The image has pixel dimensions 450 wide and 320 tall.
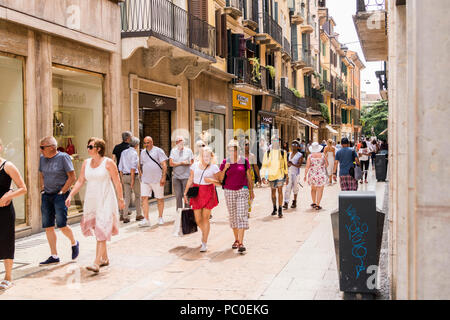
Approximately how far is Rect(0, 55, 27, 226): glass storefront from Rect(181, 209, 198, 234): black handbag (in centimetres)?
339

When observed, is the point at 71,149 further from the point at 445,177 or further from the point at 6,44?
the point at 445,177

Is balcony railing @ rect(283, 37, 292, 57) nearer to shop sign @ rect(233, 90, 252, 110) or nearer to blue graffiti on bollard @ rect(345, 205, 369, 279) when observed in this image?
shop sign @ rect(233, 90, 252, 110)

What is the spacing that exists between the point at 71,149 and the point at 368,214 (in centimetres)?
829

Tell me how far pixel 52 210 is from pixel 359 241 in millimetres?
4367

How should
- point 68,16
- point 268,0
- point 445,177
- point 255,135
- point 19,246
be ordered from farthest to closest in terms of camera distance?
point 268,0 → point 255,135 → point 68,16 → point 19,246 → point 445,177

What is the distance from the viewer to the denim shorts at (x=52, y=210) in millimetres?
7430

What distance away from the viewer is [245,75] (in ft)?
75.7

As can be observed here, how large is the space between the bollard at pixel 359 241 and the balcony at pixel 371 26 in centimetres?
850

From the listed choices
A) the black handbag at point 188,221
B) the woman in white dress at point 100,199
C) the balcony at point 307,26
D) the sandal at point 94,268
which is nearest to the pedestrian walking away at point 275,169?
the black handbag at point 188,221

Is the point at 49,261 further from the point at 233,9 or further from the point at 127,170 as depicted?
the point at 233,9

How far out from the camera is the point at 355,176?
12.3 m

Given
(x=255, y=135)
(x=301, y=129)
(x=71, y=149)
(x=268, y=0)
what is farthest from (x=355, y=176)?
(x=301, y=129)

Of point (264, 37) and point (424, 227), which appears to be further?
point (264, 37)

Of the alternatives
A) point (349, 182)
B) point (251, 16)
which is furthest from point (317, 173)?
point (251, 16)
